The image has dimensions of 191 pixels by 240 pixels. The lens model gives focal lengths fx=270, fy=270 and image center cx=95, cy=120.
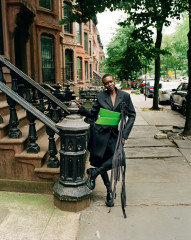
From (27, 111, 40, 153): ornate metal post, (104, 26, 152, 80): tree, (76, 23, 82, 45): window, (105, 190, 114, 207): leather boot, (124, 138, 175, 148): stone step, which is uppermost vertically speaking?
(76, 23, 82, 45): window

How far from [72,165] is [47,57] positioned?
12.6 m

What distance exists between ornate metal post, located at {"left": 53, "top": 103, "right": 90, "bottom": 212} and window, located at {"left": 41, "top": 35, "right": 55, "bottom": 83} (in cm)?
1165

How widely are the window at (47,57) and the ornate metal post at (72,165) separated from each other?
1165 cm

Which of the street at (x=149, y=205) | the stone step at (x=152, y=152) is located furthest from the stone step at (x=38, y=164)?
the stone step at (x=152, y=152)

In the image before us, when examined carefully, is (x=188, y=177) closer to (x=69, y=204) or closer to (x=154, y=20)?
(x=69, y=204)

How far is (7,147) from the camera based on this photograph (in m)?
4.13

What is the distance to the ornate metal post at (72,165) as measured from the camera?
11.9 feet

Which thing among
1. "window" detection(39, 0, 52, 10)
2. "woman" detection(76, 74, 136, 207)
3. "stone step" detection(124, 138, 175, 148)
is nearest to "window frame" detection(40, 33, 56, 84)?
"window" detection(39, 0, 52, 10)

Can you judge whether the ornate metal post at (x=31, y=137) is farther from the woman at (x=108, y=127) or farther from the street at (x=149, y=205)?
the street at (x=149, y=205)

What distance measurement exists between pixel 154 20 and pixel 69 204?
710 centimetres

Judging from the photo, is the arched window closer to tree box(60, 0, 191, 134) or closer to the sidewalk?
tree box(60, 0, 191, 134)

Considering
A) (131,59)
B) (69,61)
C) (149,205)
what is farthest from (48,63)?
(149,205)

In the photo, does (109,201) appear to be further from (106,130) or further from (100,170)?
(106,130)

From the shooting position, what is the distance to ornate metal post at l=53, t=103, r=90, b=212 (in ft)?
11.9
